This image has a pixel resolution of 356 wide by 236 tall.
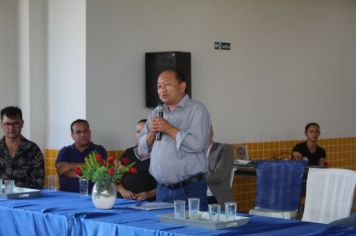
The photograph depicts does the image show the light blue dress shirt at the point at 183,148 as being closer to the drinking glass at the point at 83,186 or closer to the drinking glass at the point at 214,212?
the drinking glass at the point at 83,186

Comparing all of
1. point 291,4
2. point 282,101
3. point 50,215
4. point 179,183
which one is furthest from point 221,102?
point 50,215

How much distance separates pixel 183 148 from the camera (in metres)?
4.29

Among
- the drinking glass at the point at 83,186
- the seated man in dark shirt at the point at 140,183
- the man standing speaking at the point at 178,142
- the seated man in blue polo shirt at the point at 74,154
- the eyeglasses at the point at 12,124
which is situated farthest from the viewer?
the seated man in blue polo shirt at the point at 74,154

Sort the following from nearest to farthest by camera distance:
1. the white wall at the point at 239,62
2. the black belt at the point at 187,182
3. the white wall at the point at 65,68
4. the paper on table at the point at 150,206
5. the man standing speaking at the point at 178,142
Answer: the paper on table at the point at 150,206
the man standing speaking at the point at 178,142
the black belt at the point at 187,182
the white wall at the point at 65,68
the white wall at the point at 239,62

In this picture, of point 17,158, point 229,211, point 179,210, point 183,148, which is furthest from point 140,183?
point 229,211

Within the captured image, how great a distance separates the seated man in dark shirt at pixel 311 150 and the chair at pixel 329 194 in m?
2.91

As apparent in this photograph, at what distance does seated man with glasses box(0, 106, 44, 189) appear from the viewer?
5477mm

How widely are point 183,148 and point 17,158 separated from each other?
1.83m

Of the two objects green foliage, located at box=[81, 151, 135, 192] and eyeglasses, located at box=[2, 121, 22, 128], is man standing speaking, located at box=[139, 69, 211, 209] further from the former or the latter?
eyeglasses, located at box=[2, 121, 22, 128]

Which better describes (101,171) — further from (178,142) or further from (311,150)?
(311,150)

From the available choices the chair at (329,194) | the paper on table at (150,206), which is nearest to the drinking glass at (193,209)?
the paper on table at (150,206)

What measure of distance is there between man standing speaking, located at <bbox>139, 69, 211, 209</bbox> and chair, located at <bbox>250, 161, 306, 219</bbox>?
1.36 meters

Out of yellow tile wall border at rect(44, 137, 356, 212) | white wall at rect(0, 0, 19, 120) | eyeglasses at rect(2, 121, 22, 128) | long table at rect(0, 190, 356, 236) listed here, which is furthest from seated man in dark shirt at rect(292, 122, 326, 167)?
long table at rect(0, 190, 356, 236)

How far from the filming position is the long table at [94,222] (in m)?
3.22
